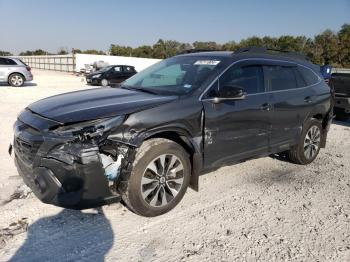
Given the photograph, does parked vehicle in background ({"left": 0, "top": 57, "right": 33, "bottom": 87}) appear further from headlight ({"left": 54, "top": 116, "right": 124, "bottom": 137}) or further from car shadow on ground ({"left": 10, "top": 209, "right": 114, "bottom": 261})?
headlight ({"left": 54, "top": 116, "right": 124, "bottom": 137})

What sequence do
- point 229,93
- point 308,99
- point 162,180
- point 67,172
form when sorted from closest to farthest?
point 67,172, point 162,180, point 229,93, point 308,99

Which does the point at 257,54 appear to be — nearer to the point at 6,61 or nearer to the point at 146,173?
Answer: the point at 146,173

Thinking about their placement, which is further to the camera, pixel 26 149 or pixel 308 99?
pixel 308 99

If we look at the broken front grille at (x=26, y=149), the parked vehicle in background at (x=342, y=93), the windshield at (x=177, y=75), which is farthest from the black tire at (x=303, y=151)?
the parked vehicle in background at (x=342, y=93)

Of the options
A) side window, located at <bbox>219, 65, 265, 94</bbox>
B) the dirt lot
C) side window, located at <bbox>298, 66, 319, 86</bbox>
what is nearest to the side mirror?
side window, located at <bbox>219, 65, 265, 94</bbox>

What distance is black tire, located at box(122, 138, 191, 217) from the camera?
364 cm

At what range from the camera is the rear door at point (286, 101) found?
511cm

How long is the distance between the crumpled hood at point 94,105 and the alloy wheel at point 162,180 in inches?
24.5

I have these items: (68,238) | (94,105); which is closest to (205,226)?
(68,238)

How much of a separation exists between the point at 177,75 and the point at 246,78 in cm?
91

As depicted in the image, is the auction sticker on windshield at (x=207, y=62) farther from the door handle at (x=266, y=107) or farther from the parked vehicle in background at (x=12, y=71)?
the parked vehicle in background at (x=12, y=71)

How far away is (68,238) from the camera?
3463 millimetres

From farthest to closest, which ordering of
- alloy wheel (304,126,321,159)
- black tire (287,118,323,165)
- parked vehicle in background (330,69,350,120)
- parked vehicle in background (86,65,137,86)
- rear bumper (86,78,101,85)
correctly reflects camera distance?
rear bumper (86,78,101,85)
parked vehicle in background (86,65,137,86)
parked vehicle in background (330,69,350,120)
alloy wheel (304,126,321,159)
black tire (287,118,323,165)

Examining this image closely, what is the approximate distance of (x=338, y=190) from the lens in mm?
4996
